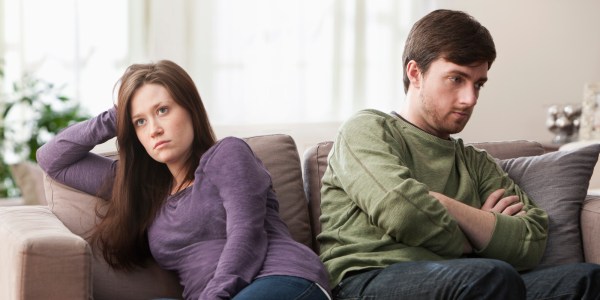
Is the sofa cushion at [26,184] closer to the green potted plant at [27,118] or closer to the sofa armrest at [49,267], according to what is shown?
the green potted plant at [27,118]

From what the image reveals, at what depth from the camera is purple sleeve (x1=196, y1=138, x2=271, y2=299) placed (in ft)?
6.03

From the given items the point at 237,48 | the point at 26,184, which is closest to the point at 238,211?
the point at 26,184

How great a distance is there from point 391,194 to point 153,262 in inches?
24.2

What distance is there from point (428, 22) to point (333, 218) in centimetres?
52

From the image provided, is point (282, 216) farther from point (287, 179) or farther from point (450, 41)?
point (450, 41)

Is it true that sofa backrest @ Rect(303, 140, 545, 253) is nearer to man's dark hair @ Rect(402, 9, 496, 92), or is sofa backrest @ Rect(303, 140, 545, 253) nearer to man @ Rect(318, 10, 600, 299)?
man @ Rect(318, 10, 600, 299)

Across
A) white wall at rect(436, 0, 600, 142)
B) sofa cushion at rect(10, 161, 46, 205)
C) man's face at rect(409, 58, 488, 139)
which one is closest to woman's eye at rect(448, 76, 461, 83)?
man's face at rect(409, 58, 488, 139)

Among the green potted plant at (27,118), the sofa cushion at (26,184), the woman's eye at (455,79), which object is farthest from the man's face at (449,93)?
the green potted plant at (27,118)

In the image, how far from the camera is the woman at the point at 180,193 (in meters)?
1.91

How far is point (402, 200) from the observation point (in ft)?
6.40

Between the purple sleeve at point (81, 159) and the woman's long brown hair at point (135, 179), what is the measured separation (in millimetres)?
55

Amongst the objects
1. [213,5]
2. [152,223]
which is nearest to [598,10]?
[213,5]

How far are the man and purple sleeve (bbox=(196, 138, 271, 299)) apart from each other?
0.21 m

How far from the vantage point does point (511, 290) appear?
1.77 meters
